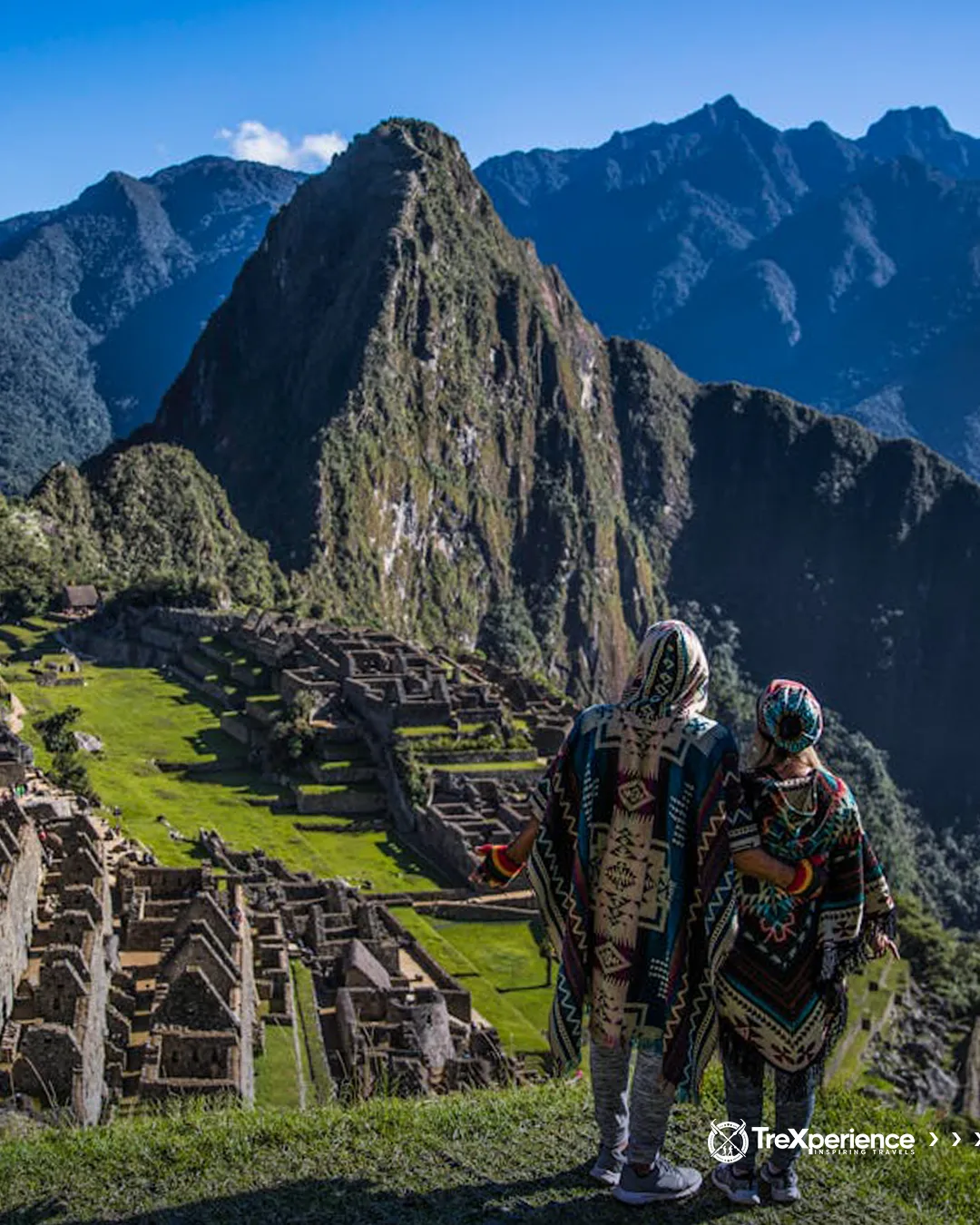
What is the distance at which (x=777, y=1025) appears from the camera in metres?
7.44

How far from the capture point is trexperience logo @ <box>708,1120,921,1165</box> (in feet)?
25.1

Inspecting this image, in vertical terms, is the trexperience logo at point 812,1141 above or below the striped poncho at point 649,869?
below

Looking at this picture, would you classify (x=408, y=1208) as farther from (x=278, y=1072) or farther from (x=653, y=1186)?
(x=278, y=1072)

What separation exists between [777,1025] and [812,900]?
0.68m

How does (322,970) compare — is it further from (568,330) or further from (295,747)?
(568,330)

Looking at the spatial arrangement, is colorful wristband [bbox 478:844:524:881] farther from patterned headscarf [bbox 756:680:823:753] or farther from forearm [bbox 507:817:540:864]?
patterned headscarf [bbox 756:680:823:753]

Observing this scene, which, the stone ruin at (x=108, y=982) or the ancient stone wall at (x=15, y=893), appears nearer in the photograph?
the stone ruin at (x=108, y=982)

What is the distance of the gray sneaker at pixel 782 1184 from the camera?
757cm

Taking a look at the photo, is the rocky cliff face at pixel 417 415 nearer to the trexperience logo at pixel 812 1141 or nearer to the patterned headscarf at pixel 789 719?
the trexperience logo at pixel 812 1141

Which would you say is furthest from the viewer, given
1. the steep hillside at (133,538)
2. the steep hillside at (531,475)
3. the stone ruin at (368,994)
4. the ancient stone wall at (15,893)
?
the steep hillside at (531,475)

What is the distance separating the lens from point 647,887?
743cm

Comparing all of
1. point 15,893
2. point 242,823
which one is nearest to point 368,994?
point 15,893

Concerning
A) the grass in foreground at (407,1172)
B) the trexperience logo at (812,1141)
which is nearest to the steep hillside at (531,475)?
the grass in foreground at (407,1172)

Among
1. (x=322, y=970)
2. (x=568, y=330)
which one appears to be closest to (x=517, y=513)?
(x=568, y=330)
